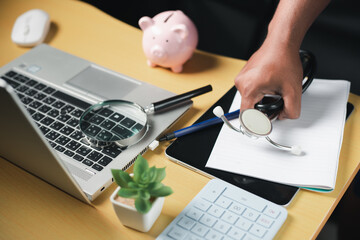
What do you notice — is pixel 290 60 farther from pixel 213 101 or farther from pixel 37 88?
pixel 37 88

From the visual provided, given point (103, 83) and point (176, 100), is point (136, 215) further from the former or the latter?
point (103, 83)

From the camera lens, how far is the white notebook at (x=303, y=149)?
2.19 feet

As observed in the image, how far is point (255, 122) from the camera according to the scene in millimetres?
712

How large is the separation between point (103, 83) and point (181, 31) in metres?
0.22

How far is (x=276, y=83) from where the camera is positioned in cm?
77

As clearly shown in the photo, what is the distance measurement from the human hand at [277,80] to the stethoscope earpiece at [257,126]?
1.8 inches

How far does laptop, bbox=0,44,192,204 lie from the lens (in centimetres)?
53

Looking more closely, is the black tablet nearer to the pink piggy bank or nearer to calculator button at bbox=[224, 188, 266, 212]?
calculator button at bbox=[224, 188, 266, 212]

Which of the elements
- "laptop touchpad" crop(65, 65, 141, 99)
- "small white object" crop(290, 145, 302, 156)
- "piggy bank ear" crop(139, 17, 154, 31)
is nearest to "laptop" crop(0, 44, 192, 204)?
"laptop touchpad" crop(65, 65, 141, 99)

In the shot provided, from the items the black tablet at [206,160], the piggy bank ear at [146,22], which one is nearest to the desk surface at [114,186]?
the black tablet at [206,160]

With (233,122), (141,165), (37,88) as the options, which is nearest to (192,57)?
(233,122)

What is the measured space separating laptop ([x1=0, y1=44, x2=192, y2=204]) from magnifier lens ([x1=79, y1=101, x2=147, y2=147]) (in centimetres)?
2

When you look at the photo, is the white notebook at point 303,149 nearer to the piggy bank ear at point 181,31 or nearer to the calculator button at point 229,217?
the calculator button at point 229,217

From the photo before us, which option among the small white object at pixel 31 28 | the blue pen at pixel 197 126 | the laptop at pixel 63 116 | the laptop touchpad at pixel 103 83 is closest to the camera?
the laptop at pixel 63 116
